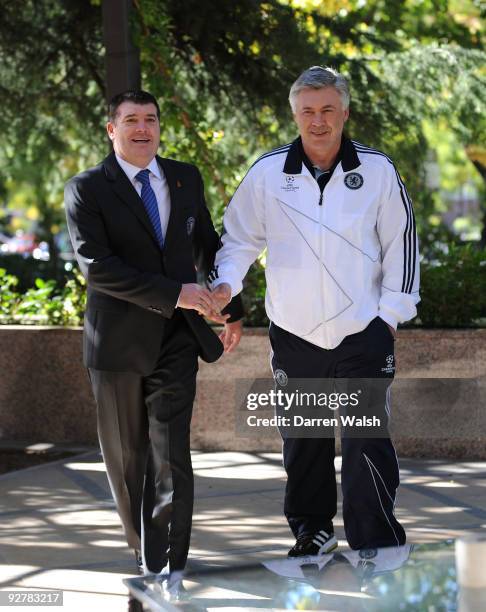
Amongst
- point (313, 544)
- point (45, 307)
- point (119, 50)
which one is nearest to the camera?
point (313, 544)

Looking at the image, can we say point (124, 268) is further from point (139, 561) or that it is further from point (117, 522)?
point (117, 522)

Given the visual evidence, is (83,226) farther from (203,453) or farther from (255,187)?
(203,453)

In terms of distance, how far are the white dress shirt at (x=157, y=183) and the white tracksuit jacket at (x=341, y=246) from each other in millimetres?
382

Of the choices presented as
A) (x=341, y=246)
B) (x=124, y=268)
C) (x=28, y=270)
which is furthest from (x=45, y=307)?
(x=341, y=246)

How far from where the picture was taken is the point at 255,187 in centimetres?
471

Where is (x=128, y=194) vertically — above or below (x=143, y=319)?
above

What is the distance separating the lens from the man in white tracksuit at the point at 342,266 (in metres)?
4.50

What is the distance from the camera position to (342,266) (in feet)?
14.8

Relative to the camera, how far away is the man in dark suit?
171 inches

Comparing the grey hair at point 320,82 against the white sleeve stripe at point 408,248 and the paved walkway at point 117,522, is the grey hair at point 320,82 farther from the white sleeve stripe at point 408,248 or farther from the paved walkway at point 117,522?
the paved walkway at point 117,522

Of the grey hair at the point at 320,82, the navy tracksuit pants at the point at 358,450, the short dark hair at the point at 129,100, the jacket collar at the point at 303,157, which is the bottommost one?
the navy tracksuit pants at the point at 358,450

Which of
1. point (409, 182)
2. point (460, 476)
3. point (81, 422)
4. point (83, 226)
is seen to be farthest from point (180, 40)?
point (83, 226)

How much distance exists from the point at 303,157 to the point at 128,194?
771mm

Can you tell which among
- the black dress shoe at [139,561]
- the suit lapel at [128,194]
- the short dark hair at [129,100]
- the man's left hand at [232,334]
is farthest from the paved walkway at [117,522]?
the short dark hair at [129,100]
